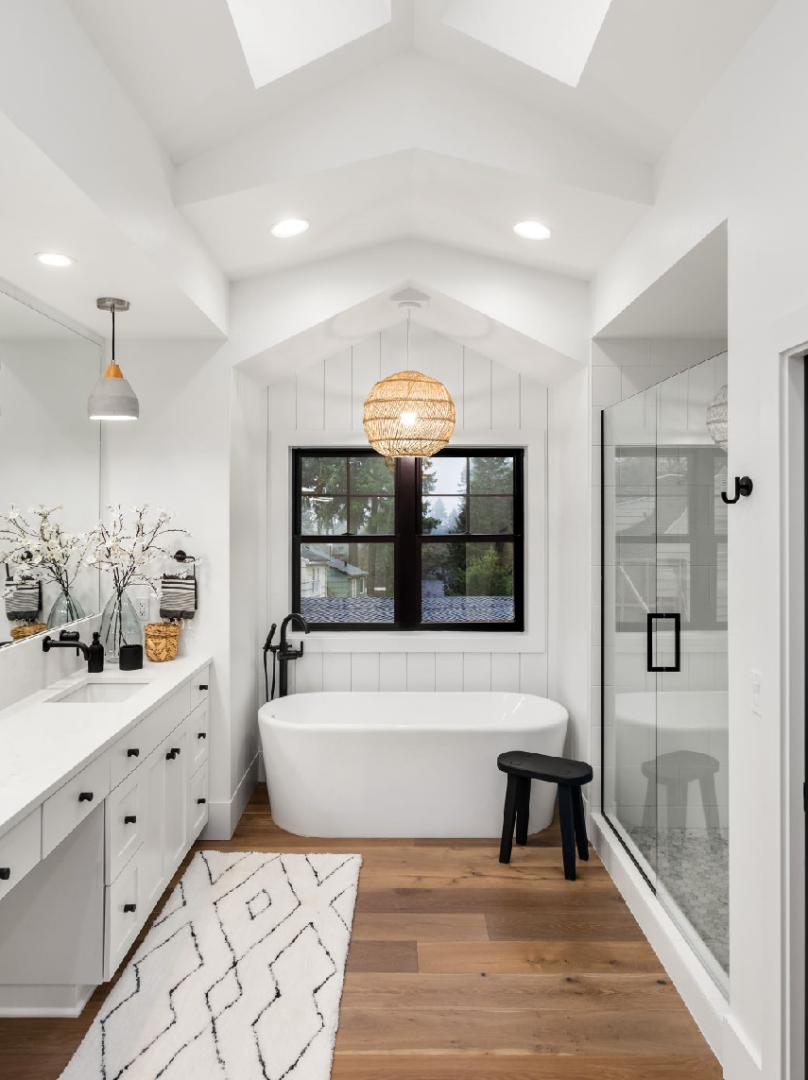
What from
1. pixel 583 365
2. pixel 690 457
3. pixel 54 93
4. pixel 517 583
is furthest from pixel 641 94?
pixel 517 583

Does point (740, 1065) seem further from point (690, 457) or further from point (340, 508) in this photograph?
point (340, 508)

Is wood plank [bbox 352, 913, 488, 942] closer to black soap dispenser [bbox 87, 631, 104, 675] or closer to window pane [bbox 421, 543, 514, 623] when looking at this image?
black soap dispenser [bbox 87, 631, 104, 675]

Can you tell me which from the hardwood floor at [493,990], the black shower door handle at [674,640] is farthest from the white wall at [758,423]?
the black shower door handle at [674,640]

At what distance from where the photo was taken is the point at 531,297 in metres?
3.56

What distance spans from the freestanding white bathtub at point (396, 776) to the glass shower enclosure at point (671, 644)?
1.64 feet

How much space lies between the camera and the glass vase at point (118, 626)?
342 cm

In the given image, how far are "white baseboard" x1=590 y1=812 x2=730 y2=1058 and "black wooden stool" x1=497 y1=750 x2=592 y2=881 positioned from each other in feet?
0.58

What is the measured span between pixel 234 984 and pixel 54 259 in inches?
95.7

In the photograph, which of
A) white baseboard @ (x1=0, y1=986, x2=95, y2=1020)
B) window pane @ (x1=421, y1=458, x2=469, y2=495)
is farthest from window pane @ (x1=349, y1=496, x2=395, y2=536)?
white baseboard @ (x1=0, y1=986, x2=95, y2=1020)

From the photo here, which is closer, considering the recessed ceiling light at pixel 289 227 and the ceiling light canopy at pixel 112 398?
the ceiling light canopy at pixel 112 398

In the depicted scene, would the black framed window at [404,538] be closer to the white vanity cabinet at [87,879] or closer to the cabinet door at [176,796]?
the cabinet door at [176,796]

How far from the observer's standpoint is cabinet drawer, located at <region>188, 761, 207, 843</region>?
323 centimetres

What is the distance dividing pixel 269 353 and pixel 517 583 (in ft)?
6.28

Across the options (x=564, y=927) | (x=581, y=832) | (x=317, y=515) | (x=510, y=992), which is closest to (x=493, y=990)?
Answer: (x=510, y=992)
